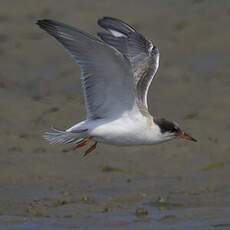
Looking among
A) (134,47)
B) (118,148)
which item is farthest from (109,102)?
(118,148)

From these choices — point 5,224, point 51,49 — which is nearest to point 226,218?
point 5,224

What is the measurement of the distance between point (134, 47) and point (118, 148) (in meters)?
1.32

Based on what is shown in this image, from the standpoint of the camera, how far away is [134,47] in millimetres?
10578

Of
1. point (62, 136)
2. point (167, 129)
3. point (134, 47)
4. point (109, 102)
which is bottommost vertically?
point (62, 136)

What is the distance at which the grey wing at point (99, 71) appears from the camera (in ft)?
28.7

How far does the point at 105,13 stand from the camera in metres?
14.9

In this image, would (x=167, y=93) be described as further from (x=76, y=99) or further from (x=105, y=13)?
(x=105, y=13)

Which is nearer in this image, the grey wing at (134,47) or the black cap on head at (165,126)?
the black cap on head at (165,126)

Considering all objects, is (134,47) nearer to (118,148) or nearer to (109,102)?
(109,102)

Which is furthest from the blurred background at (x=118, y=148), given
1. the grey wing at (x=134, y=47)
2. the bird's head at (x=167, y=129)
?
the grey wing at (x=134, y=47)

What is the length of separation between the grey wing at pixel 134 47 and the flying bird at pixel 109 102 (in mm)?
62

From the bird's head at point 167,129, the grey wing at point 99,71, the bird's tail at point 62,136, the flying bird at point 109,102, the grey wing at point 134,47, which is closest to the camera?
the grey wing at point 99,71

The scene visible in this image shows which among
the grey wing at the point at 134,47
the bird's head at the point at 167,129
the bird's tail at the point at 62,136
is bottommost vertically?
the bird's tail at the point at 62,136

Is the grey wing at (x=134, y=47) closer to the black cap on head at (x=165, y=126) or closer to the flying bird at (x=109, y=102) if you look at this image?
the flying bird at (x=109, y=102)
